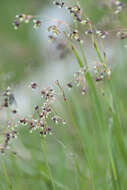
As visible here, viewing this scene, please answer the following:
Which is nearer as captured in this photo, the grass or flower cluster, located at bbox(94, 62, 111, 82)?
flower cluster, located at bbox(94, 62, 111, 82)

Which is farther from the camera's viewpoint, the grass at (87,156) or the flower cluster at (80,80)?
the grass at (87,156)

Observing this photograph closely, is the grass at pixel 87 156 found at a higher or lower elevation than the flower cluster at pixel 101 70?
lower

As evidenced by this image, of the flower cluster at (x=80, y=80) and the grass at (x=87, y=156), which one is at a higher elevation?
the flower cluster at (x=80, y=80)

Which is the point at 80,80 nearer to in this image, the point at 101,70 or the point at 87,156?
the point at 101,70

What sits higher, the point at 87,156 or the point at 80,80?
the point at 80,80

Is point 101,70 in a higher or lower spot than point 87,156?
higher

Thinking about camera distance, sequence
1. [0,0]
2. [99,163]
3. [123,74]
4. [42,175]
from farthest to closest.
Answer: [0,0] < [123,74] < [99,163] < [42,175]

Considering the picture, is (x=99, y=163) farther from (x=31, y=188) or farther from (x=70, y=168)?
(x=31, y=188)

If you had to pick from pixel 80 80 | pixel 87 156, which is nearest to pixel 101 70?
pixel 80 80

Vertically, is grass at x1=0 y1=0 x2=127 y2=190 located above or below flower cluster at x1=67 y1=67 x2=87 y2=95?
below

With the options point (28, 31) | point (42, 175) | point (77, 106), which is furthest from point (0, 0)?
point (42, 175)

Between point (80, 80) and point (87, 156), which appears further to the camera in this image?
point (87, 156)
